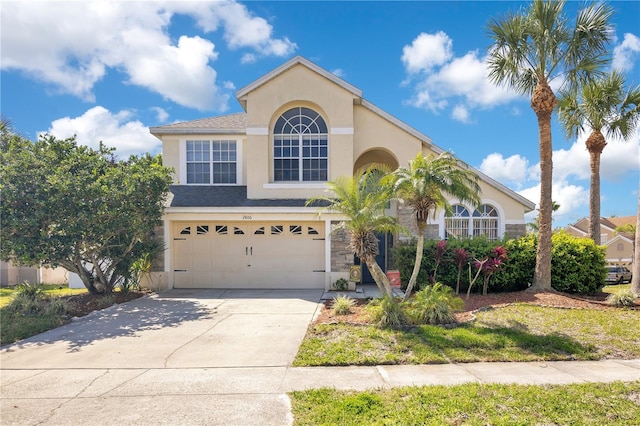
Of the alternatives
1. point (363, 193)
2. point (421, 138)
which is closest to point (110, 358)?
point (363, 193)

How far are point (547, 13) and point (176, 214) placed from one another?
44.0 feet

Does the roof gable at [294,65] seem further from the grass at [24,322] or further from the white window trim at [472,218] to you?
the grass at [24,322]

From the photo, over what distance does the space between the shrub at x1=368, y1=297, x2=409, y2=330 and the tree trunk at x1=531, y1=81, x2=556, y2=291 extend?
5874 mm

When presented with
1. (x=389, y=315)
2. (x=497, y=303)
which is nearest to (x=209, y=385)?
(x=389, y=315)

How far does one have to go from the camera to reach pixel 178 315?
954cm

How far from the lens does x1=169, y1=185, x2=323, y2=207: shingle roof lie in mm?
13430

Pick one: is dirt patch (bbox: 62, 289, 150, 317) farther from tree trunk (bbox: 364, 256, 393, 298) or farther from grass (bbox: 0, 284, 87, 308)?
tree trunk (bbox: 364, 256, 393, 298)

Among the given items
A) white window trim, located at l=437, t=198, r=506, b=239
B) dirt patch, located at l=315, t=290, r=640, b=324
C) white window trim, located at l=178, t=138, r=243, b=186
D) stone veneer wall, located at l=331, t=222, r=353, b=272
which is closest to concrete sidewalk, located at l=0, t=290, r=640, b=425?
dirt patch, located at l=315, t=290, r=640, b=324

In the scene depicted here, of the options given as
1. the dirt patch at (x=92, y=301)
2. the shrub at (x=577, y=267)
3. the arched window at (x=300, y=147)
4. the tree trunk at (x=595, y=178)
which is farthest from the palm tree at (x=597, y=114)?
the dirt patch at (x=92, y=301)

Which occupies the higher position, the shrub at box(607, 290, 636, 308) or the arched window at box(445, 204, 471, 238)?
the arched window at box(445, 204, 471, 238)

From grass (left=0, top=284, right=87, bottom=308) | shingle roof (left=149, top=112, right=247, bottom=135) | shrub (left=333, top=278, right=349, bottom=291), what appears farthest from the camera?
shingle roof (left=149, top=112, right=247, bottom=135)

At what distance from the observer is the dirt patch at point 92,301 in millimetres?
9953

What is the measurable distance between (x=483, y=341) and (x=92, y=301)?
10797 millimetres

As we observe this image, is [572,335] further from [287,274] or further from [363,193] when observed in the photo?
[287,274]
